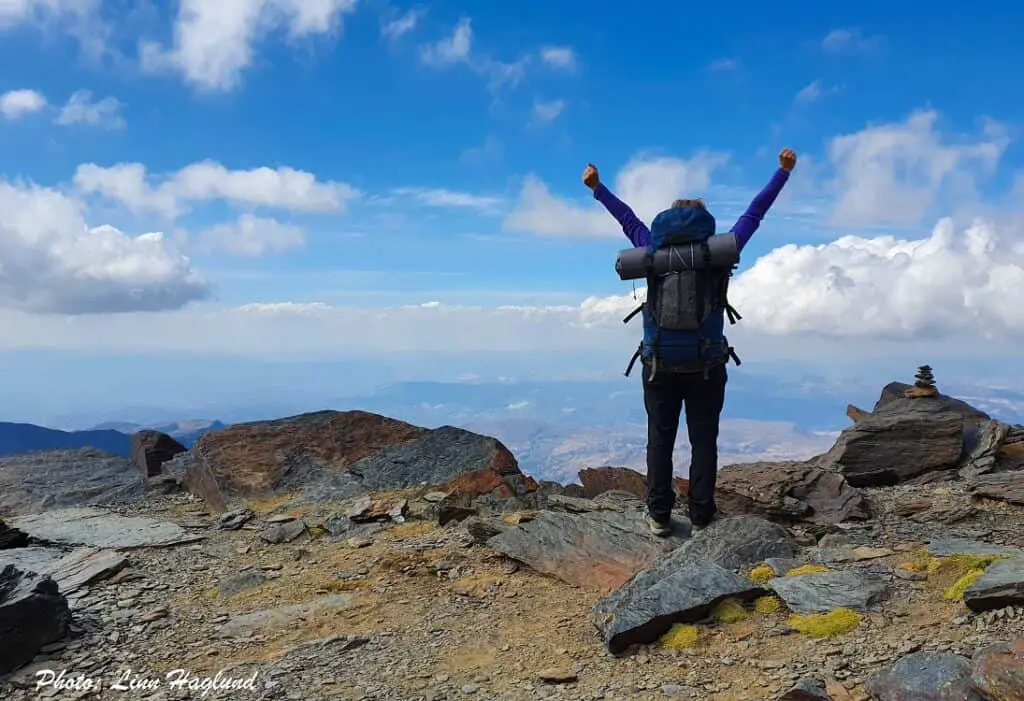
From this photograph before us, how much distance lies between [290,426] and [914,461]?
50.3ft

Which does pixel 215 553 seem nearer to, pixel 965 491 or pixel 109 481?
pixel 109 481

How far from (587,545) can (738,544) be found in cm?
212

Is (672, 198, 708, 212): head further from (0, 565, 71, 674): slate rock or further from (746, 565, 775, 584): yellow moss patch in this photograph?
(0, 565, 71, 674): slate rock

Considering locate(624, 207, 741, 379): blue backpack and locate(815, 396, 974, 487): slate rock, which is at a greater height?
locate(624, 207, 741, 379): blue backpack

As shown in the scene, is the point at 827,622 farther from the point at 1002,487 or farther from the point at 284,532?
the point at 284,532

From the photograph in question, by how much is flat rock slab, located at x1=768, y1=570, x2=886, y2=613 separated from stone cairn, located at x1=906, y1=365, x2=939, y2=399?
486 inches

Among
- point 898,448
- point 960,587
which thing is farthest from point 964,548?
point 898,448

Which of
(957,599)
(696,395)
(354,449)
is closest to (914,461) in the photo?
(696,395)

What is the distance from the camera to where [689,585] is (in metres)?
7.99

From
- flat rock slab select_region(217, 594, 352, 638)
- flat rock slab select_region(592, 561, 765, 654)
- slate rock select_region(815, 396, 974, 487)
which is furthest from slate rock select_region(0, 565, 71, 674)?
slate rock select_region(815, 396, 974, 487)

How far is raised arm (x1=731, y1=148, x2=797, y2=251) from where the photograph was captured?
9.53 meters

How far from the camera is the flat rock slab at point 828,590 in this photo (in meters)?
7.55

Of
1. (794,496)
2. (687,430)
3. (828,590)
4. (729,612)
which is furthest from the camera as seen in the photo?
(794,496)

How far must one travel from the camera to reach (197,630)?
923 centimetres
